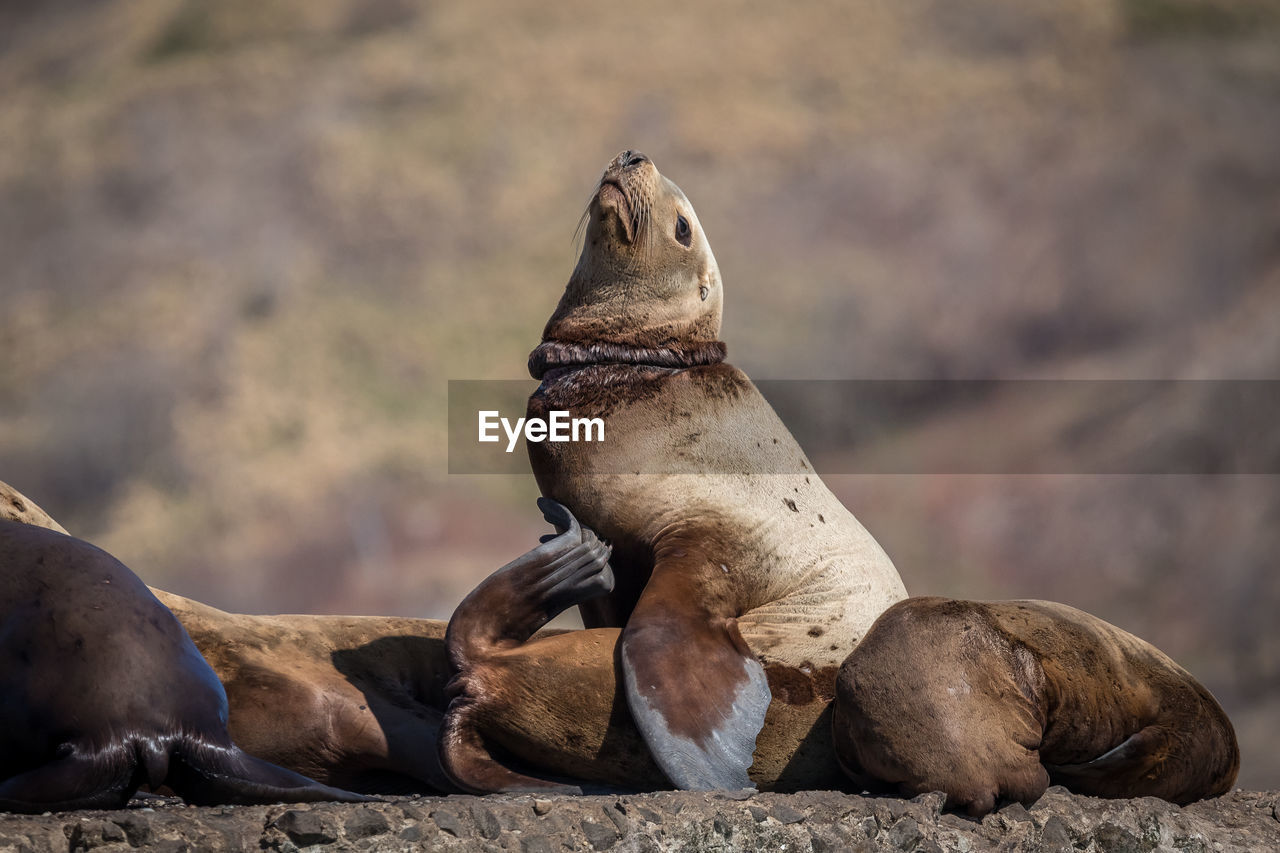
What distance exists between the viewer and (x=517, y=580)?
4043 mm

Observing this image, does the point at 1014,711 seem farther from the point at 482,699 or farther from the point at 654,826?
the point at 482,699

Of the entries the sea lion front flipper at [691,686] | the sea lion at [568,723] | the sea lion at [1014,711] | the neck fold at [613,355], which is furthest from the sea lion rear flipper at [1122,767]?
the neck fold at [613,355]

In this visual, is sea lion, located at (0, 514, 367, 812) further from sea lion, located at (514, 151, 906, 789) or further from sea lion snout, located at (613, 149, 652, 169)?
sea lion snout, located at (613, 149, 652, 169)

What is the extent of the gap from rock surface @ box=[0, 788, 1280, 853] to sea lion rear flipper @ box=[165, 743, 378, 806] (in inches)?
2.7

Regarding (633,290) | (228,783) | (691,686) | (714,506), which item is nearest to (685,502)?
(714,506)

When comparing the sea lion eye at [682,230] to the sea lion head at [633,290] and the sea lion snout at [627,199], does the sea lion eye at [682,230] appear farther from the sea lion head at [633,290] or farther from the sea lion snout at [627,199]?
the sea lion snout at [627,199]

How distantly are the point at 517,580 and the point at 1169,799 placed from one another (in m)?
1.97

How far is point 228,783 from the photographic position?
3.08 metres

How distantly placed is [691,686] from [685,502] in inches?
28.8

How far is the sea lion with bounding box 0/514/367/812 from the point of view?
296 centimetres

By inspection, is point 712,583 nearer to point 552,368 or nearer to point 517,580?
point 517,580

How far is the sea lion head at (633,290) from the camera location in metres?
4.60

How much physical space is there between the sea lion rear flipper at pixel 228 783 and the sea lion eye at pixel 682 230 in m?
2.41

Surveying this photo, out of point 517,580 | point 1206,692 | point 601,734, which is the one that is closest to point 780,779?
point 601,734
